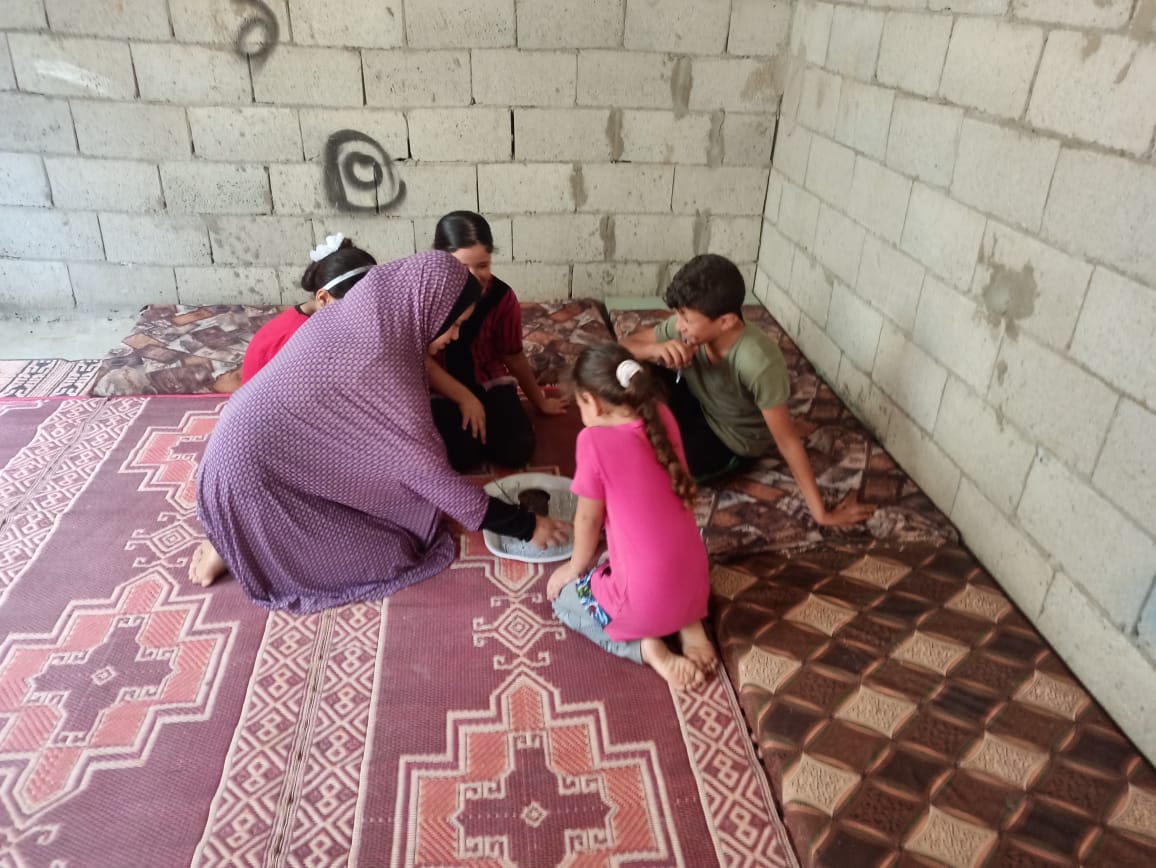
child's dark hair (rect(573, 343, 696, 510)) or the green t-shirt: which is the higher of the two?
child's dark hair (rect(573, 343, 696, 510))

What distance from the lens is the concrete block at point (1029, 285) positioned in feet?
6.56

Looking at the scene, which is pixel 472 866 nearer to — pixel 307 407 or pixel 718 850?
pixel 718 850

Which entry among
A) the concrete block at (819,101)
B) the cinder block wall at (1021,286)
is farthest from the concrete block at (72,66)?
the cinder block wall at (1021,286)

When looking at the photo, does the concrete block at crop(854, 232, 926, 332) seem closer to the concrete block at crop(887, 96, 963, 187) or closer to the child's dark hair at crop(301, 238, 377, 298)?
the concrete block at crop(887, 96, 963, 187)

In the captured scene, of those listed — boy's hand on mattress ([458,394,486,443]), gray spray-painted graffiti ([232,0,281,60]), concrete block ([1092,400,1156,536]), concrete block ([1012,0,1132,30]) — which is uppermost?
concrete block ([1012,0,1132,30])

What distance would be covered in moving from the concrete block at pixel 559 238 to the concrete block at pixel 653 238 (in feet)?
0.35

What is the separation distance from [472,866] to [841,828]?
76 cm

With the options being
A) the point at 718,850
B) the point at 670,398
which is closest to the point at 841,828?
the point at 718,850

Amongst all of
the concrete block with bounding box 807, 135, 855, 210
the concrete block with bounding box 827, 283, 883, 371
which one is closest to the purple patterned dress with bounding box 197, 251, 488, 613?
the concrete block with bounding box 827, 283, 883, 371

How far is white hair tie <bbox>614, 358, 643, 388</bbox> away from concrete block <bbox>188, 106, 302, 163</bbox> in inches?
113

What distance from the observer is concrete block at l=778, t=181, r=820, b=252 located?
3.60m

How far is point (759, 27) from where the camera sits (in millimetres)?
3791

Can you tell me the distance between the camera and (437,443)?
7.14 ft

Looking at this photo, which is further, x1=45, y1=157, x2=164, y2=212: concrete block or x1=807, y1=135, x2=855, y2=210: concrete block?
x1=45, y1=157, x2=164, y2=212: concrete block
